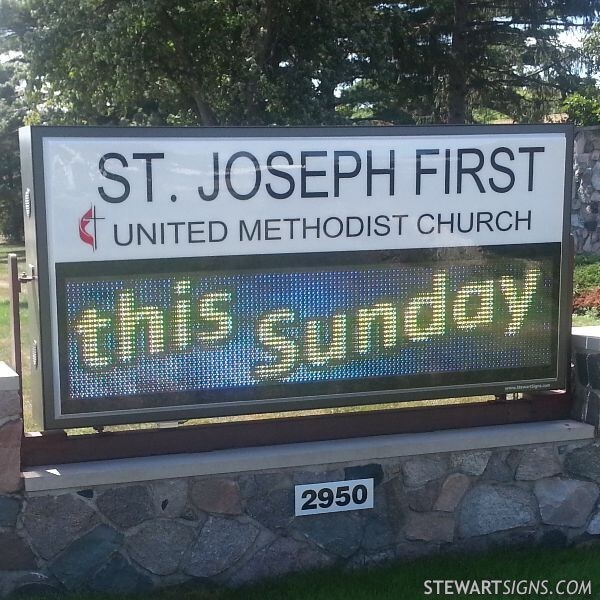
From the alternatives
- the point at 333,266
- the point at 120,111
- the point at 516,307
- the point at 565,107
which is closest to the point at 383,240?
the point at 333,266

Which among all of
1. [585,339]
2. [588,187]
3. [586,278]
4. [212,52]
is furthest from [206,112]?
[585,339]

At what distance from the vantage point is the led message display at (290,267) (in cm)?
367

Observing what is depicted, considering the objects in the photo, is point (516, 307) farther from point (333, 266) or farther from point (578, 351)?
point (333, 266)

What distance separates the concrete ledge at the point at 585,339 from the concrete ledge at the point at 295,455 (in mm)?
373

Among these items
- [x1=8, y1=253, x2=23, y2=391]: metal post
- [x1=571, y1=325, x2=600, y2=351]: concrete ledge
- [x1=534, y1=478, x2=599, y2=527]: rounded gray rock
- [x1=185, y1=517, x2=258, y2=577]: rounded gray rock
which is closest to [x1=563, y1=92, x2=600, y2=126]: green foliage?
[x1=571, y1=325, x2=600, y2=351]: concrete ledge

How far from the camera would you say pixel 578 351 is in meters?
4.46

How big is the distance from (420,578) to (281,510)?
2.23 feet

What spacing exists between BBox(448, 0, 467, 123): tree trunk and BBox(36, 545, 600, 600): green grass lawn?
1438cm

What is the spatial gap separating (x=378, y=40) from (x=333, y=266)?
12357mm

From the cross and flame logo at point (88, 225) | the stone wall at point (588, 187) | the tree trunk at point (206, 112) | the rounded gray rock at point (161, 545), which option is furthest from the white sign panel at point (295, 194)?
the stone wall at point (588, 187)

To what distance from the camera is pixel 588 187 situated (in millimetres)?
17359

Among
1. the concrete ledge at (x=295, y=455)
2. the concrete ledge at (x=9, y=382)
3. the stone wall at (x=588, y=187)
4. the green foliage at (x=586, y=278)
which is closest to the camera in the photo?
the concrete ledge at (x=9, y=382)

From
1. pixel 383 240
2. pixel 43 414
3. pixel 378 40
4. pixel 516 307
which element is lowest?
pixel 43 414

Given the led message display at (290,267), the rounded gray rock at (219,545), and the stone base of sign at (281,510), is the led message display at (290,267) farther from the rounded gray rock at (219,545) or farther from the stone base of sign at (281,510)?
the rounded gray rock at (219,545)
